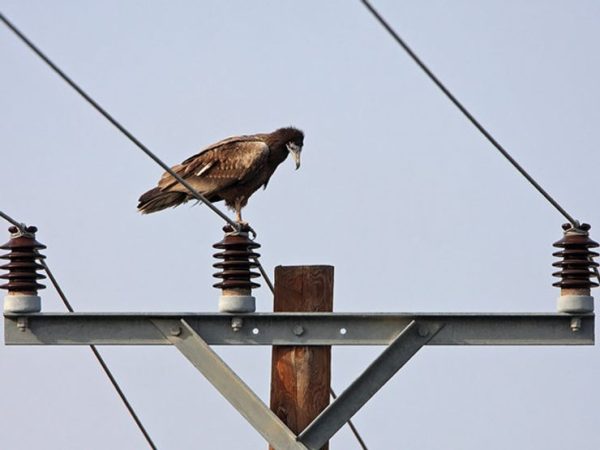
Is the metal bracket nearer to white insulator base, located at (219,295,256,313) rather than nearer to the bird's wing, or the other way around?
white insulator base, located at (219,295,256,313)

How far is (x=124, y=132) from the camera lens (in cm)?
718

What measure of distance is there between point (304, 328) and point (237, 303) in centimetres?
31

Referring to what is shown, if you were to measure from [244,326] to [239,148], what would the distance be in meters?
6.27

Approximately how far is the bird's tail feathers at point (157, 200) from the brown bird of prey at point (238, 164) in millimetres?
133

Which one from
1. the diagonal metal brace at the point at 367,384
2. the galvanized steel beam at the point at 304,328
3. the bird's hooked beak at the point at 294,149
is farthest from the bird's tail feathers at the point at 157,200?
the diagonal metal brace at the point at 367,384

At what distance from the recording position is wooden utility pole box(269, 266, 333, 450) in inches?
291

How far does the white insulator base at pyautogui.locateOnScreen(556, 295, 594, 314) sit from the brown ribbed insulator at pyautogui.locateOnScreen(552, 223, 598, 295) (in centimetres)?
6

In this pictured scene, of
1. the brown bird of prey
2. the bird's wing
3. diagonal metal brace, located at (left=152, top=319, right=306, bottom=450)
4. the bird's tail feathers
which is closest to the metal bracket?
diagonal metal brace, located at (left=152, top=319, right=306, bottom=450)

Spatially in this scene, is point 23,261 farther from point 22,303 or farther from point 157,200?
point 157,200

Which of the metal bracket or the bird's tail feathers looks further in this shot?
the bird's tail feathers

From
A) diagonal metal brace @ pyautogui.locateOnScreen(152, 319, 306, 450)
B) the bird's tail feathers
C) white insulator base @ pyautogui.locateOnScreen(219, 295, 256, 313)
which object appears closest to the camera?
diagonal metal brace @ pyautogui.locateOnScreen(152, 319, 306, 450)

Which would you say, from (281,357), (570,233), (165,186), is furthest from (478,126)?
(165,186)

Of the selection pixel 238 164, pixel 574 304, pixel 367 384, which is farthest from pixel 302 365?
pixel 238 164

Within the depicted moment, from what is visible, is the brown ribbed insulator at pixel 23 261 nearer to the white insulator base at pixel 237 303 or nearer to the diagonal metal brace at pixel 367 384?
the white insulator base at pixel 237 303
